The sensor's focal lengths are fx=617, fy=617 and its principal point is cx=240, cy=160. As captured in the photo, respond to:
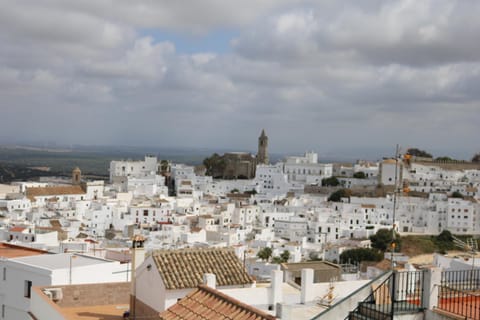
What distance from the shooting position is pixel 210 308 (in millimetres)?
A: 7035

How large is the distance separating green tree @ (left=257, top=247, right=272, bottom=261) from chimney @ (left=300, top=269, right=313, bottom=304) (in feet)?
81.5

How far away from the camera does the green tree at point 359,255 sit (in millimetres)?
36812

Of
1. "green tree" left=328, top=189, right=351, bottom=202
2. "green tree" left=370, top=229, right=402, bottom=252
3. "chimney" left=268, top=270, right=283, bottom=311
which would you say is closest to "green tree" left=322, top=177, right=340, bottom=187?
"green tree" left=328, top=189, right=351, bottom=202

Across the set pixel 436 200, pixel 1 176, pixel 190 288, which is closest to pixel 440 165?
pixel 436 200

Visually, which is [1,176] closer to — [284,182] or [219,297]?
[284,182]

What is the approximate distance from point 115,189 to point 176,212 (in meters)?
17.3

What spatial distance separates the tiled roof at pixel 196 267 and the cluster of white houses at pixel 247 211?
8.42 meters

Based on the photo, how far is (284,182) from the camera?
222 feet

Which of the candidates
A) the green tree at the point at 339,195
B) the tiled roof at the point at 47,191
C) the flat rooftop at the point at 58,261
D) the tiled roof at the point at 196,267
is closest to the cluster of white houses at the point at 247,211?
the tiled roof at the point at 47,191

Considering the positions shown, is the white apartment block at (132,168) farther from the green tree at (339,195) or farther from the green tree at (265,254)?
the green tree at (265,254)

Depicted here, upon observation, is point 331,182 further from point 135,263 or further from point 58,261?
point 135,263

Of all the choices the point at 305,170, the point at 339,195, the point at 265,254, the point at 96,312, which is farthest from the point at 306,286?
the point at 305,170

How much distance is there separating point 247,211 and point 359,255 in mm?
14523

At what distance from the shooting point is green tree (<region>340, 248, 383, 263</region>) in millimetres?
36812
